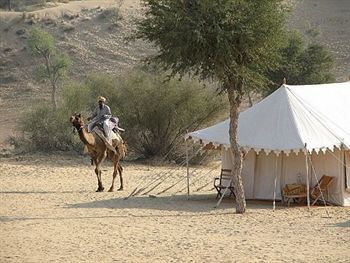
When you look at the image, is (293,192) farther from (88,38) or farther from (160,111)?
(88,38)

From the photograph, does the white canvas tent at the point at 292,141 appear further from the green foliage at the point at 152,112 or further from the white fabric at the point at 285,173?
the green foliage at the point at 152,112

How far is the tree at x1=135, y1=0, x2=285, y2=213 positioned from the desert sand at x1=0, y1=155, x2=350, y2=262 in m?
1.61

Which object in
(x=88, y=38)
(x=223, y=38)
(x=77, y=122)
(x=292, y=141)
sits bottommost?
(x=292, y=141)

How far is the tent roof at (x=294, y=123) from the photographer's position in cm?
1881

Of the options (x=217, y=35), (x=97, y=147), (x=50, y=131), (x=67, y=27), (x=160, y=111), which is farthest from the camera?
(x=67, y=27)

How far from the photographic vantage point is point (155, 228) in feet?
51.5

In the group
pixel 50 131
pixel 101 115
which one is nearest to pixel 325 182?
pixel 101 115

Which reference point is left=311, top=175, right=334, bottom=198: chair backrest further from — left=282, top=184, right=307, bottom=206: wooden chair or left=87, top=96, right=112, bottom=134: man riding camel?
left=87, top=96, right=112, bottom=134: man riding camel

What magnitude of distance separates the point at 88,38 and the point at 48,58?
6294 millimetres

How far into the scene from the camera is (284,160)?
20.0 metres

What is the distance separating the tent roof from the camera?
1881cm

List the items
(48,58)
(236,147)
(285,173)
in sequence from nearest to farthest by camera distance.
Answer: (236,147)
(285,173)
(48,58)

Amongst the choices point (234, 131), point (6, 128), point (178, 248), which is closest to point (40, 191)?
point (234, 131)

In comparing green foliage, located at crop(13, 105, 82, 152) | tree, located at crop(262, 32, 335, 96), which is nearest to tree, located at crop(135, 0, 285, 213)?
green foliage, located at crop(13, 105, 82, 152)
